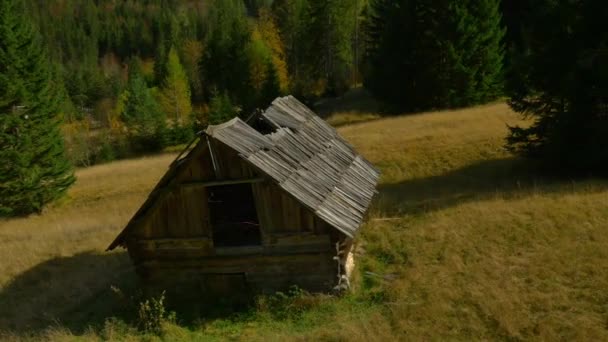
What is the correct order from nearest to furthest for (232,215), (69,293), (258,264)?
(258,264) < (69,293) < (232,215)

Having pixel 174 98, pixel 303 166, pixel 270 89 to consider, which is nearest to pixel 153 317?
pixel 303 166

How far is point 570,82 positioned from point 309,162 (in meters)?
11.1

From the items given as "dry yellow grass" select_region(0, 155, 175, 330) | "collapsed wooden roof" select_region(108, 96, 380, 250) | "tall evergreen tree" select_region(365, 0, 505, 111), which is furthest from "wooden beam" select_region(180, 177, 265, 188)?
"tall evergreen tree" select_region(365, 0, 505, 111)

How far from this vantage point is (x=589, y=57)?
18719 mm

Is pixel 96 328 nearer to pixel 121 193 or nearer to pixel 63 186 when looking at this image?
pixel 121 193

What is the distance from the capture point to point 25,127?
28.7 m

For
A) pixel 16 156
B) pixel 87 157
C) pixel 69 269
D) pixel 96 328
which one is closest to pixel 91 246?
pixel 69 269

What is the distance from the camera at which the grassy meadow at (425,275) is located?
36.9 ft

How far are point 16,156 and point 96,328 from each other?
731 inches

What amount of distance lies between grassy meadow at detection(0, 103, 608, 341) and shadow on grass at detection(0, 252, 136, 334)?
0.05 metres

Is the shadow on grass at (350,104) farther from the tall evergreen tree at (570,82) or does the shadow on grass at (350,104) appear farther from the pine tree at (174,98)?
the tall evergreen tree at (570,82)

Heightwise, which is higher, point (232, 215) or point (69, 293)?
point (232, 215)

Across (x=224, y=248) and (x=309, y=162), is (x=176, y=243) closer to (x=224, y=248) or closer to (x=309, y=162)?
(x=224, y=248)

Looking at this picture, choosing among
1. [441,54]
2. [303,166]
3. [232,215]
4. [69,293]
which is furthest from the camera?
[441,54]
